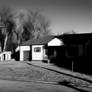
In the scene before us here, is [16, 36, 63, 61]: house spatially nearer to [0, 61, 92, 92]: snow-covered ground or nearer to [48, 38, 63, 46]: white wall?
[48, 38, 63, 46]: white wall

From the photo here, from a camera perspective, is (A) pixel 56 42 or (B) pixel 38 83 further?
(A) pixel 56 42

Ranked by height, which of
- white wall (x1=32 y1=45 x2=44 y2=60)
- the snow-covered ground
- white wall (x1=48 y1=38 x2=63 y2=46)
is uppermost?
white wall (x1=48 y1=38 x2=63 y2=46)

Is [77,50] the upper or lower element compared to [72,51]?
upper

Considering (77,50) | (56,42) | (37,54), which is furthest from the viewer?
(37,54)

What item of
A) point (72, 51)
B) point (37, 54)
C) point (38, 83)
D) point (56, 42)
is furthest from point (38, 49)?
point (38, 83)

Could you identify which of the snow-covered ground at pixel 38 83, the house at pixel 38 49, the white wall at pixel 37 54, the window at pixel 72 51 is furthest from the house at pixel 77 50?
the snow-covered ground at pixel 38 83

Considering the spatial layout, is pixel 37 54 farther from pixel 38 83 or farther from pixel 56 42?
pixel 38 83

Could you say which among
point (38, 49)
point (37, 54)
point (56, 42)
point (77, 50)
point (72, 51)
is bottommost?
point (37, 54)

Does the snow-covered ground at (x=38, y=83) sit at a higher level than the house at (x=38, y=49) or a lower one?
lower

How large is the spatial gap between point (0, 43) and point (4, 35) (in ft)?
8.47

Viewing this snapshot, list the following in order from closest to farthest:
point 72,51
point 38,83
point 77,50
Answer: point 38,83 → point 77,50 → point 72,51

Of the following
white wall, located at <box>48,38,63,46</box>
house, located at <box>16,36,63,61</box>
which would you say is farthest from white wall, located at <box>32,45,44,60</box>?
white wall, located at <box>48,38,63,46</box>

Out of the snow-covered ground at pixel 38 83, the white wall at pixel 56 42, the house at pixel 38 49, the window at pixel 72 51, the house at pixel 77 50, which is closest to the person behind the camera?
the snow-covered ground at pixel 38 83

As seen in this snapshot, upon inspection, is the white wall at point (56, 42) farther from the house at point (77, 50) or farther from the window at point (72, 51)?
the window at point (72, 51)
